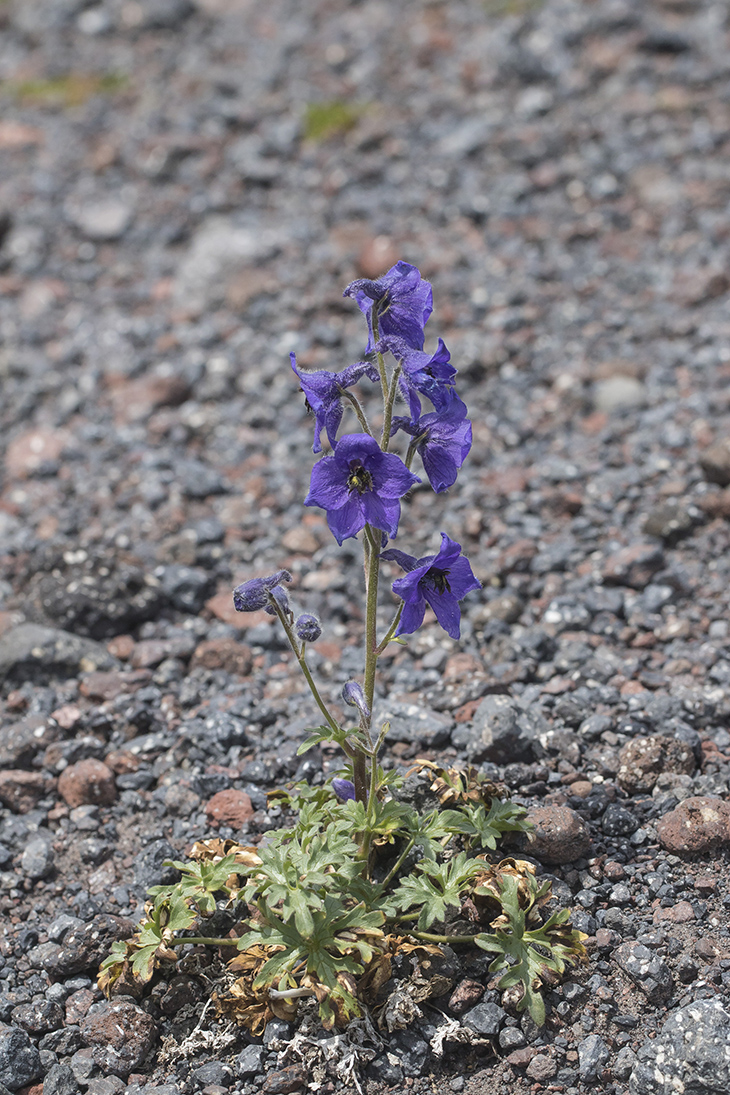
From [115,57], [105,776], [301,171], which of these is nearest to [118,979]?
[105,776]

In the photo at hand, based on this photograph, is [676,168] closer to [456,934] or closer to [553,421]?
[553,421]

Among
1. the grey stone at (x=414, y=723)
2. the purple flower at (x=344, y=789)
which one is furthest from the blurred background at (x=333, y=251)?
the purple flower at (x=344, y=789)

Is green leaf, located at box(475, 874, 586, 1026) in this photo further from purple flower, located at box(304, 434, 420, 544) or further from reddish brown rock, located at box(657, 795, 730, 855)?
purple flower, located at box(304, 434, 420, 544)

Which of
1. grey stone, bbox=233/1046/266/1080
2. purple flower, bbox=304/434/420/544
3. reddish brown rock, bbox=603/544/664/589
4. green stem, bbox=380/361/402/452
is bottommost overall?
grey stone, bbox=233/1046/266/1080

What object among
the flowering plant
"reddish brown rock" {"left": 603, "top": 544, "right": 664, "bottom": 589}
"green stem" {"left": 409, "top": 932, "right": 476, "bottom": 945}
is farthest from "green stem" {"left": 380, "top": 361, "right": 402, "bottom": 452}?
"reddish brown rock" {"left": 603, "top": 544, "right": 664, "bottom": 589}

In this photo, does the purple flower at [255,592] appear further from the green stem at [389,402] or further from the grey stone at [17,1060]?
the grey stone at [17,1060]

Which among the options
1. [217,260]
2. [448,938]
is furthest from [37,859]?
[217,260]

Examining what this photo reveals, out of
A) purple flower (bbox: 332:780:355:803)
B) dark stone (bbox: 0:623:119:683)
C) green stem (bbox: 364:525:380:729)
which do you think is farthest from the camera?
dark stone (bbox: 0:623:119:683)
